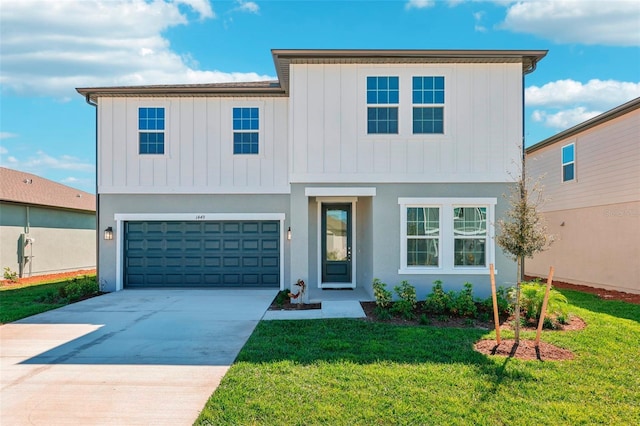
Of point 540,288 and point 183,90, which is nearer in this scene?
point 540,288

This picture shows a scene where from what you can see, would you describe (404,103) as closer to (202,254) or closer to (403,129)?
(403,129)

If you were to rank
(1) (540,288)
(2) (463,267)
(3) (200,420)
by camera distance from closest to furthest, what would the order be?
1. (3) (200,420)
2. (1) (540,288)
3. (2) (463,267)

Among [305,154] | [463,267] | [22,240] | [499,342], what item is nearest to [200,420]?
[499,342]

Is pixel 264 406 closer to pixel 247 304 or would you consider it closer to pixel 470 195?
pixel 247 304

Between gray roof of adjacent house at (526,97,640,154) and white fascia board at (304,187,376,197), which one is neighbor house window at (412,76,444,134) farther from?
gray roof of adjacent house at (526,97,640,154)

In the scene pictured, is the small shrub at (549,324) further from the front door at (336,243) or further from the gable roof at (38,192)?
the gable roof at (38,192)

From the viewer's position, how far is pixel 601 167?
12602mm

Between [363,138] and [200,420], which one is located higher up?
[363,138]

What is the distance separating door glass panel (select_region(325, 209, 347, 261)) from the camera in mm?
11157

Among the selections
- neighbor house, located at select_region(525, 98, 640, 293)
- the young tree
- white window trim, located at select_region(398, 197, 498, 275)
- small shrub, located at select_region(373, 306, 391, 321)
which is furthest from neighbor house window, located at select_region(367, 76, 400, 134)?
neighbor house, located at select_region(525, 98, 640, 293)

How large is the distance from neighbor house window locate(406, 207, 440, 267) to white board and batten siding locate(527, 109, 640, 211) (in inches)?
139

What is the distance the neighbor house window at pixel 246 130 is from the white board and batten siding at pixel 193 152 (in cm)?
13

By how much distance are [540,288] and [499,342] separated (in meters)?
2.38

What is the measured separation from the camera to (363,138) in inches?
357
